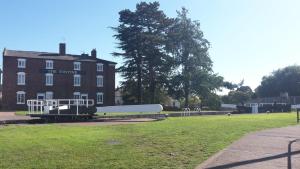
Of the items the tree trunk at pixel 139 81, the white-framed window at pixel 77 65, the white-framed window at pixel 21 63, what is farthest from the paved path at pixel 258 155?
the white-framed window at pixel 77 65

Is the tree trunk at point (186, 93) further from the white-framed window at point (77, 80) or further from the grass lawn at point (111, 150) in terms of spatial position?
the grass lawn at point (111, 150)

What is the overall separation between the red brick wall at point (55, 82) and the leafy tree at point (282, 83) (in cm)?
5566

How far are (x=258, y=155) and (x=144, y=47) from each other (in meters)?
58.0

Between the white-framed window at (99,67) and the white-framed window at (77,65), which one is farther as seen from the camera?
the white-framed window at (99,67)

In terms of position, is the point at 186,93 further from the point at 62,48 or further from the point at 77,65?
the point at 62,48

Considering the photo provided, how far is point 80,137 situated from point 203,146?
4.18 m

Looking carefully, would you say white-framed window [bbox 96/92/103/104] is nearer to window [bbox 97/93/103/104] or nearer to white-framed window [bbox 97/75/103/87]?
window [bbox 97/93/103/104]

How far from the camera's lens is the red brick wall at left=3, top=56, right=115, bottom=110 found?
65.9 meters

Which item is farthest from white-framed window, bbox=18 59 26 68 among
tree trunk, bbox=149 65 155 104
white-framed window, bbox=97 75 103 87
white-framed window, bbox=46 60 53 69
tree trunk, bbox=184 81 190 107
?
tree trunk, bbox=184 81 190 107

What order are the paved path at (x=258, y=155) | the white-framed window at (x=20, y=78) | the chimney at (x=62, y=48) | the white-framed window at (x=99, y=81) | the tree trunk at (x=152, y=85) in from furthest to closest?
the white-framed window at (x=99, y=81)
the chimney at (x=62, y=48)
the tree trunk at (x=152, y=85)
the white-framed window at (x=20, y=78)
the paved path at (x=258, y=155)

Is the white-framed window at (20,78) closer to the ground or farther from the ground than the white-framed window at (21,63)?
closer to the ground

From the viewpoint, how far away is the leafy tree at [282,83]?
377ft

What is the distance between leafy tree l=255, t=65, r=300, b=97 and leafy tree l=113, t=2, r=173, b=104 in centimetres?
5098

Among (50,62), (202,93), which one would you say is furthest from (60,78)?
(202,93)
